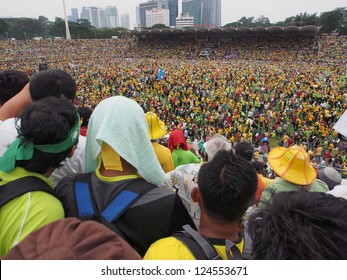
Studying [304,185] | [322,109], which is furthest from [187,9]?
[304,185]

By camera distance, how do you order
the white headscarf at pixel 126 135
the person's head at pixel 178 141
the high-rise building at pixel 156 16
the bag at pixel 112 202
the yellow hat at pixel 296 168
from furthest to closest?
the high-rise building at pixel 156 16 → the person's head at pixel 178 141 → the yellow hat at pixel 296 168 → the white headscarf at pixel 126 135 → the bag at pixel 112 202

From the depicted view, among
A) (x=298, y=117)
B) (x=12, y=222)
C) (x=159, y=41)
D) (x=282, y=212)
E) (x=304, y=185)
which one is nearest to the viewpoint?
(x=282, y=212)

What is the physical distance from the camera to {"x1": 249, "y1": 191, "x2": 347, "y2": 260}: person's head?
3.12ft

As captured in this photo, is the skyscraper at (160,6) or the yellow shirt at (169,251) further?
the skyscraper at (160,6)

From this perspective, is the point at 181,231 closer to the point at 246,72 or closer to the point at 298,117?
the point at 298,117

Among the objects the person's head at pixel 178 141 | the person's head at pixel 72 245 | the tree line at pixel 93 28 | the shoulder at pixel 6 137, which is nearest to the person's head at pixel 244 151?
the person's head at pixel 178 141

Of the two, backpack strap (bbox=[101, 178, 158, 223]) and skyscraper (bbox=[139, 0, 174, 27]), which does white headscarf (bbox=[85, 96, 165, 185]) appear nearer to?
backpack strap (bbox=[101, 178, 158, 223])

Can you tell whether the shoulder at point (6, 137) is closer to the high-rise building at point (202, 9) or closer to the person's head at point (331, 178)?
the person's head at point (331, 178)

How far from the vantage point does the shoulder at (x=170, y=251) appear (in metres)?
1.17

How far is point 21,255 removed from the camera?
2.71 feet

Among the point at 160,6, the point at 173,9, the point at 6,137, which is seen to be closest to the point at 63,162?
the point at 6,137

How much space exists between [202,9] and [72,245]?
189 meters

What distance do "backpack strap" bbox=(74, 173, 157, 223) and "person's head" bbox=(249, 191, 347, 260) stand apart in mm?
550

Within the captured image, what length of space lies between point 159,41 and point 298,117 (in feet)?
121
